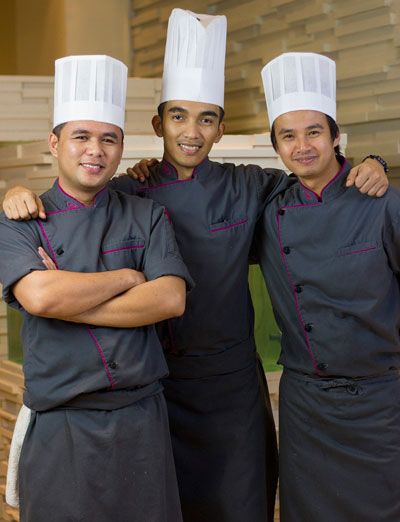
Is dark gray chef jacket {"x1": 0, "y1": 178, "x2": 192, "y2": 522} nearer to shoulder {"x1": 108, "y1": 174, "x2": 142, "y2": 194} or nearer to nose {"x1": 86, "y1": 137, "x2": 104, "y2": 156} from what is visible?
nose {"x1": 86, "y1": 137, "x2": 104, "y2": 156}

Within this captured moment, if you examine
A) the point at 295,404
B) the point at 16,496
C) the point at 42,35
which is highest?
the point at 42,35

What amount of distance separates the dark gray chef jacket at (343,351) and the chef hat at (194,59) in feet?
1.66

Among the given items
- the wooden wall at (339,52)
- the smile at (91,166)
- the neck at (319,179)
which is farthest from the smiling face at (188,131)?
the wooden wall at (339,52)

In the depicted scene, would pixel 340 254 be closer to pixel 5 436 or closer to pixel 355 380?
pixel 355 380

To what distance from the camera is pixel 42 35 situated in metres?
5.77

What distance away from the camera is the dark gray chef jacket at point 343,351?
2.41 m

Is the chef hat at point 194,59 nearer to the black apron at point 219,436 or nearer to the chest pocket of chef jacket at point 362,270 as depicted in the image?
the chest pocket of chef jacket at point 362,270

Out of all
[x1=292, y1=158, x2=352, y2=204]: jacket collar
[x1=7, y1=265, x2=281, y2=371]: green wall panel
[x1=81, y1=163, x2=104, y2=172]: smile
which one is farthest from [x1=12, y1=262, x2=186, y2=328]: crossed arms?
[x1=7, y1=265, x2=281, y2=371]: green wall panel

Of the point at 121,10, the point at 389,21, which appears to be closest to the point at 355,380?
the point at 389,21

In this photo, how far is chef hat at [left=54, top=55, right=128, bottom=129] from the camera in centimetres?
234

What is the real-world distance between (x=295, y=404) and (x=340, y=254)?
501 millimetres

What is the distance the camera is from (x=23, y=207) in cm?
220

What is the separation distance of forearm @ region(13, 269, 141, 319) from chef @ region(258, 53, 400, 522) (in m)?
0.70

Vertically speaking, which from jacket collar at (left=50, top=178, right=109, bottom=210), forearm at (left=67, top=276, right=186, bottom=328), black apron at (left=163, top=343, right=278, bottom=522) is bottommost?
black apron at (left=163, top=343, right=278, bottom=522)
